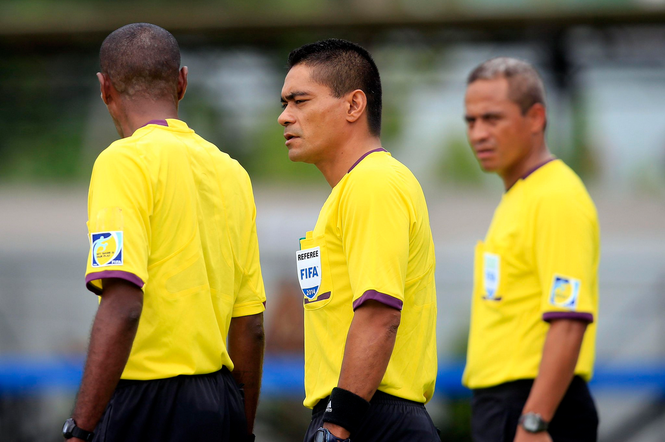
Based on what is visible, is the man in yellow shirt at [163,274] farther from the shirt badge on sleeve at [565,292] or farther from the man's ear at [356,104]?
the shirt badge on sleeve at [565,292]

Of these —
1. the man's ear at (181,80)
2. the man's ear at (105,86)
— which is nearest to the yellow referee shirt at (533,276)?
the man's ear at (181,80)

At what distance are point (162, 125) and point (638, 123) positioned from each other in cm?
1670

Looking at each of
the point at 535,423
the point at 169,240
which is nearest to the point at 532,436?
the point at 535,423

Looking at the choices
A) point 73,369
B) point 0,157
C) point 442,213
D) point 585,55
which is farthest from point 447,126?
point 73,369

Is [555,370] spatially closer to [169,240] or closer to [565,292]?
Answer: [565,292]

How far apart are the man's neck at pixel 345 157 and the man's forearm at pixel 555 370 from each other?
3.19 feet

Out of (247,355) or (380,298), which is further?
(247,355)

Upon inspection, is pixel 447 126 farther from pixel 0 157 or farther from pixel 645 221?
pixel 0 157

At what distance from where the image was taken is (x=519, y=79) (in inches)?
131

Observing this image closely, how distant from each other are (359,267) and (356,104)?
641 mm

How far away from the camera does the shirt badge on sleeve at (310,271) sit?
2.73 m

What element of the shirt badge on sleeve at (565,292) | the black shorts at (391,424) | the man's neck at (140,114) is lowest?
the black shorts at (391,424)

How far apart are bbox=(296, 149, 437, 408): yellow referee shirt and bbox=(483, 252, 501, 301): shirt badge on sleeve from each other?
21.0 inches

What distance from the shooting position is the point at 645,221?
645 inches
